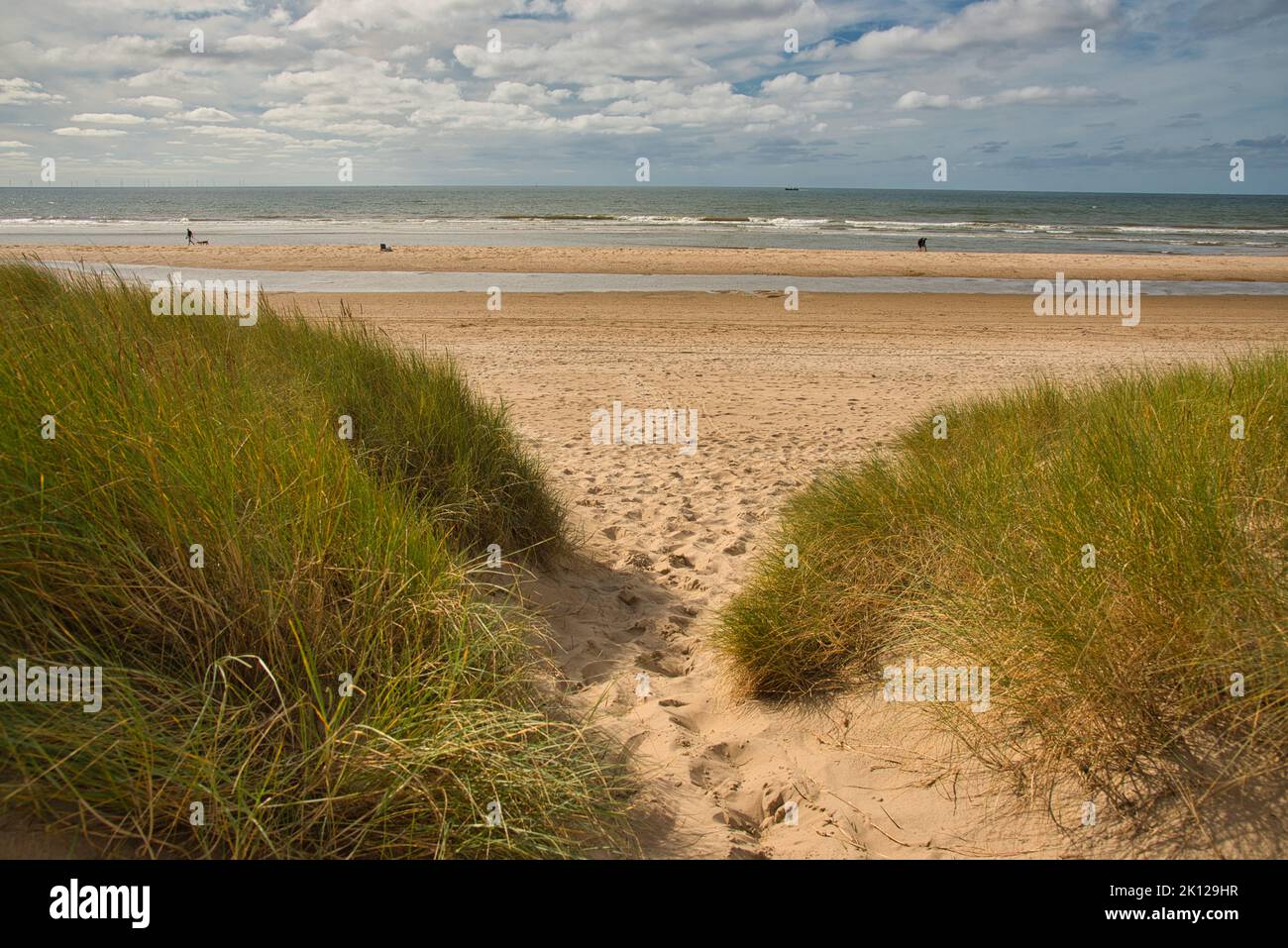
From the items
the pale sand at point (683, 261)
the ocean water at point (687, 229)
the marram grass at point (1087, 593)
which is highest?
the ocean water at point (687, 229)

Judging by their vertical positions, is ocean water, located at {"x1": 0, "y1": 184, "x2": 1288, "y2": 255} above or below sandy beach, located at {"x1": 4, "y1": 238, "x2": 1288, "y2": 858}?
above

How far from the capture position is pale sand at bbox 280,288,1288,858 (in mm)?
2820

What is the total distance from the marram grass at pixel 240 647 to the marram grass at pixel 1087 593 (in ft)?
4.38

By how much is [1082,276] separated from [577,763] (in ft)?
97.9

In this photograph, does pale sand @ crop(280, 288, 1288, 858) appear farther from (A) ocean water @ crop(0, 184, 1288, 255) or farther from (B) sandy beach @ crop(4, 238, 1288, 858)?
(A) ocean water @ crop(0, 184, 1288, 255)

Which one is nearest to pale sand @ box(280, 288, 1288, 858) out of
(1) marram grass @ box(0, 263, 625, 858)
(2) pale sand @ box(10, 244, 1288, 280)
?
(1) marram grass @ box(0, 263, 625, 858)

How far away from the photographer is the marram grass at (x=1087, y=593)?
254 cm

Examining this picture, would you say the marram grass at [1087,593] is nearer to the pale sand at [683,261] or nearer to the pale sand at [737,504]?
the pale sand at [737,504]

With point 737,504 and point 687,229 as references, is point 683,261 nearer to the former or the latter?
point 687,229

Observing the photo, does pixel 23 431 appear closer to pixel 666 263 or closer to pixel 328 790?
pixel 328 790

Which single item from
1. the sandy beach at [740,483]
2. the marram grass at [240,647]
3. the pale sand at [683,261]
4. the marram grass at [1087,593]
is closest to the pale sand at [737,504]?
the sandy beach at [740,483]

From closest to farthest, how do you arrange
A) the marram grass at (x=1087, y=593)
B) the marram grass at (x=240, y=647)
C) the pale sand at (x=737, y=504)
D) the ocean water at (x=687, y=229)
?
the marram grass at (x=240, y=647) < the marram grass at (x=1087, y=593) < the pale sand at (x=737, y=504) < the ocean water at (x=687, y=229)

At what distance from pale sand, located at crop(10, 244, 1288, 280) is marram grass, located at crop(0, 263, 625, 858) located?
926 inches

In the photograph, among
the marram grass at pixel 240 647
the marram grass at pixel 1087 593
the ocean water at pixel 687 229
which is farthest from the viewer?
the ocean water at pixel 687 229
